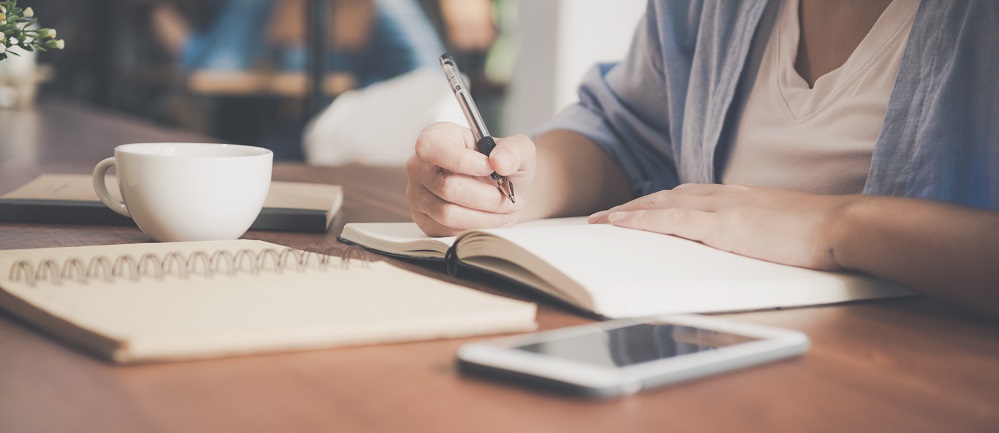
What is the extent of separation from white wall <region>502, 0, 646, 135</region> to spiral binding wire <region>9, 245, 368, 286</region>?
202 cm

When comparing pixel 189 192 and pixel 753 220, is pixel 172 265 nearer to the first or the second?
pixel 189 192

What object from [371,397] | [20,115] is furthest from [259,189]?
[20,115]

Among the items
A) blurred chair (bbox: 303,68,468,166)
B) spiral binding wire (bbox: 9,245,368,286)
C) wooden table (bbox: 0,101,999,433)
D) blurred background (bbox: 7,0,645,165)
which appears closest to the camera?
wooden table (bbox: 0,101,999,433)

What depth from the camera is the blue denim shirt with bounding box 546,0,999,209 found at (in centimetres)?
80

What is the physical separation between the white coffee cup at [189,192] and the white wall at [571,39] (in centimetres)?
189

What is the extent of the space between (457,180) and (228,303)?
334 mm

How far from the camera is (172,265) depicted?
595 millimetres

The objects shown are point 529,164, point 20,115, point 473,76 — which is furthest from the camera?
point 473,76

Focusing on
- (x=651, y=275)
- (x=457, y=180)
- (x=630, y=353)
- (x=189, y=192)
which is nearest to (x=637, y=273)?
(x=651, y=275)

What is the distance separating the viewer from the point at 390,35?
183 inches

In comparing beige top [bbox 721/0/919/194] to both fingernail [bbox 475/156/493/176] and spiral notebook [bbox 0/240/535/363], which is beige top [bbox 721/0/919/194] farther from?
spiral notebook [bbox 0/240/535/363]

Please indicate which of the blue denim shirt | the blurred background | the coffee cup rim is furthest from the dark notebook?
the blurred background

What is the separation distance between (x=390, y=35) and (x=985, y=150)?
159 inches

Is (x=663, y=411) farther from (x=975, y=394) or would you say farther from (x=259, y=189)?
(x=259, y=189)
